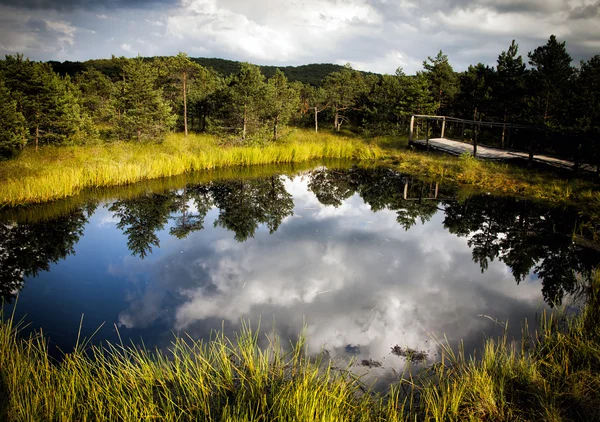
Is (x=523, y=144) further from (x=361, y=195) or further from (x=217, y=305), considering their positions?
(x=217, y=305)

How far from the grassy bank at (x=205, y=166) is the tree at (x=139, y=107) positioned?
1.13 metres

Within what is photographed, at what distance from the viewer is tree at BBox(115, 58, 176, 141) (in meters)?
18.2

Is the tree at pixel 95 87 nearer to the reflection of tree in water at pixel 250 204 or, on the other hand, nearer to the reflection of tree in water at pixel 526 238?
the reflection of tree in water at pixel 250 204

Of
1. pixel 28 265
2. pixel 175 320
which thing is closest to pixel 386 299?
pixel 175 320

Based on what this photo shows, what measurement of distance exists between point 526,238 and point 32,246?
12441 millimetres

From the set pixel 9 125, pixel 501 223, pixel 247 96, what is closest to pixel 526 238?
pixel 501 223

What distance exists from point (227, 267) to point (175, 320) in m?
2.13

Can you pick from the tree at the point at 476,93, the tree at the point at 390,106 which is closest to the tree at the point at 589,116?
the tree at the point at 476,93

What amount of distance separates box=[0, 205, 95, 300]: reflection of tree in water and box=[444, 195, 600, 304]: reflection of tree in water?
9623 mm

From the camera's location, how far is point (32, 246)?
8.28m

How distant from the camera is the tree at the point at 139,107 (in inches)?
716

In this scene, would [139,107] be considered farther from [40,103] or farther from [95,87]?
[95,87]

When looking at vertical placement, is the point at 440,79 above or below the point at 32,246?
above

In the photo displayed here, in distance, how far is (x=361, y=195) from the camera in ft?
47.5
